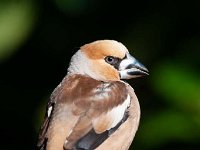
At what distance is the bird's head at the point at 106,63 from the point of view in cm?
745

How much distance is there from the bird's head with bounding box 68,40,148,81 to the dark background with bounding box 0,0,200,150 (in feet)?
2.34

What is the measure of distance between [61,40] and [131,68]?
178 centimetres

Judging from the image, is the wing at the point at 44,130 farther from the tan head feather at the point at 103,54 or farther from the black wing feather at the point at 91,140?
the tan head feather at the point at 103,54

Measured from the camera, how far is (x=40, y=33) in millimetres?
8945

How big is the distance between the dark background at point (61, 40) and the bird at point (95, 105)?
795 millimetres

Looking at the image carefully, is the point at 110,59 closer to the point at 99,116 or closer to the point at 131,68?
the point at 131,68

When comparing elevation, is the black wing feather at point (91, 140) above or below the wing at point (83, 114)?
below
